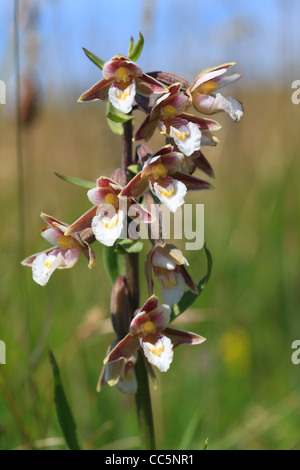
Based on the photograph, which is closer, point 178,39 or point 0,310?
point 0,310

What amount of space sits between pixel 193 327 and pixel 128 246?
149 cm

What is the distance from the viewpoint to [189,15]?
3.24m

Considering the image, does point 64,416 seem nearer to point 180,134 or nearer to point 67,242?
point 67,242

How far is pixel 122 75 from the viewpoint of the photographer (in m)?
1.36

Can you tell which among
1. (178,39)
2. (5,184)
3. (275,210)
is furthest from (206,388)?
(5,184)

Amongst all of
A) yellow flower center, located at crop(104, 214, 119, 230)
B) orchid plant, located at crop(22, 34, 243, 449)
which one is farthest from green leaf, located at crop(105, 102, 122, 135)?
yellow flower center, located at crop(104, 214, 119, 230)

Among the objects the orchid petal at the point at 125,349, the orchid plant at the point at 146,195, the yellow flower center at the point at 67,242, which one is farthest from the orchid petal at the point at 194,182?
the orchid petal at the point at 125,349

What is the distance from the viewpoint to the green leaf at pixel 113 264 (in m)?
1.58

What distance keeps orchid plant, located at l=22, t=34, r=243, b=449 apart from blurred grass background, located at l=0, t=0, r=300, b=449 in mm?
452

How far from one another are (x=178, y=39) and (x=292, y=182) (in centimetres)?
123

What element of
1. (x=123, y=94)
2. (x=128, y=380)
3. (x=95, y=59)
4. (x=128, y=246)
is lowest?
(x=128, y=380)

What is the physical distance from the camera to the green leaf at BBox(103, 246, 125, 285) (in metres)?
1.58

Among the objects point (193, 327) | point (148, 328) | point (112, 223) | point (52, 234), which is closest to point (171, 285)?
point (148, 328)
